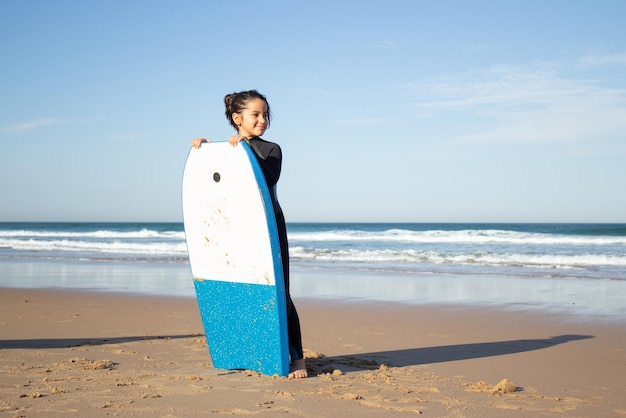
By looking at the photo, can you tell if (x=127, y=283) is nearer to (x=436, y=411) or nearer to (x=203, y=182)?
(x=203, y=182)

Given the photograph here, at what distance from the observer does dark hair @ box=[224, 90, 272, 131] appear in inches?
153

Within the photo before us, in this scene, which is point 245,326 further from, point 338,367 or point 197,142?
point 197,142

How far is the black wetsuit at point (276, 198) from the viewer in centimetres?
375

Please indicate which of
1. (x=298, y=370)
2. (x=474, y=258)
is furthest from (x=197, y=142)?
(x=474, y=258)

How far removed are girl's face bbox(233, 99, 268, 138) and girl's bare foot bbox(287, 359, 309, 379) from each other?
1.47 metres

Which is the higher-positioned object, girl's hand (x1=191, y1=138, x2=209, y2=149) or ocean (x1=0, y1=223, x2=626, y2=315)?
girl's hand (x1=191, y1=138, x2=209, y2=149)

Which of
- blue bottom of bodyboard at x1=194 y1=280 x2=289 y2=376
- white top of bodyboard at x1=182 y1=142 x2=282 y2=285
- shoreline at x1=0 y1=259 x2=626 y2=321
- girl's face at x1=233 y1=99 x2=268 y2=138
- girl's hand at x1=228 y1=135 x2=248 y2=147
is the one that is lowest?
shoreline at x1=0 y1=259 x2=626 y2=321

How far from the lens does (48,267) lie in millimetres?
13828

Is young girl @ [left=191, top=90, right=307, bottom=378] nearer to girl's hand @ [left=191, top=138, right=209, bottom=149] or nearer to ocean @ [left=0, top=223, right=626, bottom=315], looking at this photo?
girl's hand @ [left=191, top=138, right=209, bottom=149]

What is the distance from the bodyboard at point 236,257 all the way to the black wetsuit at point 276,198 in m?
0.12

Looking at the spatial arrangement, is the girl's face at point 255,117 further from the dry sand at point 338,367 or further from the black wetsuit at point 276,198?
the dry sand at point 338,367

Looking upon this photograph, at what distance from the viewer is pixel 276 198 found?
12.6ft

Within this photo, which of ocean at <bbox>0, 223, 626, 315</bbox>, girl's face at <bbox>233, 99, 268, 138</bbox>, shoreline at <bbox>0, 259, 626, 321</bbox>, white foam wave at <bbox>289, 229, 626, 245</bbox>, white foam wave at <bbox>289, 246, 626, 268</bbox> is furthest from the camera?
white foam wave at <bbox>289, 229, 626, 245</bbox>

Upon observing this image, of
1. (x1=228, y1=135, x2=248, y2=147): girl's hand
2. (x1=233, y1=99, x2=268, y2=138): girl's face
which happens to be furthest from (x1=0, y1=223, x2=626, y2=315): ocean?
(x1=228, y1=135, x2=248, y2=147): girl's hand
